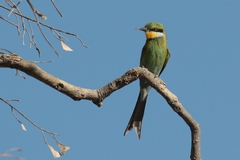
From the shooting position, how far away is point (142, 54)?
4.26 meters

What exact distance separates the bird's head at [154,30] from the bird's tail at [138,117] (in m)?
0.65

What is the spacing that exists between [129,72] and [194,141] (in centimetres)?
61

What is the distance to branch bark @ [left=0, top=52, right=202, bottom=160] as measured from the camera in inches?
73.5

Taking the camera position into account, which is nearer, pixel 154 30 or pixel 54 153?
pixel 54 153

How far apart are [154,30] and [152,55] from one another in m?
0.33

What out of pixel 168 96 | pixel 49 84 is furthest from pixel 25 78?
pixel 168 96

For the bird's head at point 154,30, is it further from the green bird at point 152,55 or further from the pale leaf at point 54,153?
the pale leaf at point 54,153

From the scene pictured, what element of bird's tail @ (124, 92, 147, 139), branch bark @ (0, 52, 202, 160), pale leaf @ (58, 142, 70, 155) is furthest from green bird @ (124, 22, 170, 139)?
pale leaf @ (58, 142, 70, 155)

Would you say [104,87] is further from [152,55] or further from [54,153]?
[152,55]

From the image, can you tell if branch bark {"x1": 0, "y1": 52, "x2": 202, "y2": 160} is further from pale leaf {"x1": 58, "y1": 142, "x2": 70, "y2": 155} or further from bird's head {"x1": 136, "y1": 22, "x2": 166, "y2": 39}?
bird's head {"x1": 136, "y1": 22, "x2": 166, "y2": 39}

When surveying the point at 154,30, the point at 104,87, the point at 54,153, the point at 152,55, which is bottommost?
the point at 54,153

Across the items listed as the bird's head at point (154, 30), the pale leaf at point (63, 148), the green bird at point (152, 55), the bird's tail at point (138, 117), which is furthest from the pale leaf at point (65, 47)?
the bird's head at point (154, 30)

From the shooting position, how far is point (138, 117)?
3885 millimetres

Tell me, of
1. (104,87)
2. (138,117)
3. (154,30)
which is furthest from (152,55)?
(104,87)
